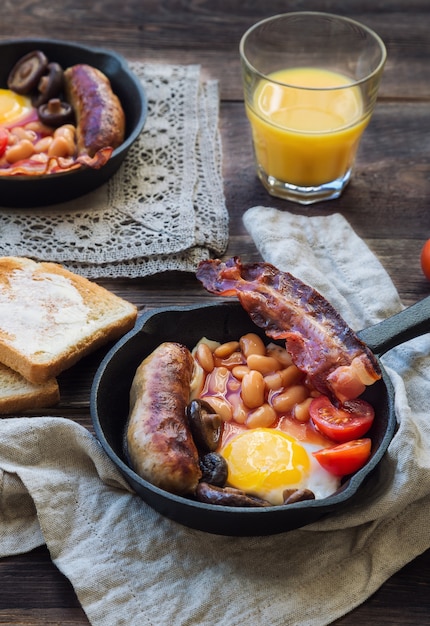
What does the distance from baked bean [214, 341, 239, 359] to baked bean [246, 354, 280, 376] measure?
0.08 metres

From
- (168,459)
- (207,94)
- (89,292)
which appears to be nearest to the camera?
(168,459)

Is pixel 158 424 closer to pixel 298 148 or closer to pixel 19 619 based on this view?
pixel 19 619

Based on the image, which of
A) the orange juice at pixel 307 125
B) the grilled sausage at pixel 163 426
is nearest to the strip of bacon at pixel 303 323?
the grilled sausage at pixel 163 426

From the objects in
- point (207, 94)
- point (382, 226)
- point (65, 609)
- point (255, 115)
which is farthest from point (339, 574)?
point (207, 94)

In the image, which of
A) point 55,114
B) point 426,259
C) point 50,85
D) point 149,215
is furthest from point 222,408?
point 50,85

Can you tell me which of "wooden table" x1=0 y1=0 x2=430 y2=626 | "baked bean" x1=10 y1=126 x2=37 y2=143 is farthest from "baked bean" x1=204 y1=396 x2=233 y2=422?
"baked bean" x1=10 y1=126 x2=37 y2=143

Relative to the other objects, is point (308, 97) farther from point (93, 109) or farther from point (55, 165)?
point (55, 165)

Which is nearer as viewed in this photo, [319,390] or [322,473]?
[322,473]

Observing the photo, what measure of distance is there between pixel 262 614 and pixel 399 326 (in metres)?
0.92

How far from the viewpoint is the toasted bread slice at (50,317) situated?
250cm

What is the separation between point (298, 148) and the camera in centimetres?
320

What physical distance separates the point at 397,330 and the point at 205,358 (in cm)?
57

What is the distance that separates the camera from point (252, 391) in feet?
7.72

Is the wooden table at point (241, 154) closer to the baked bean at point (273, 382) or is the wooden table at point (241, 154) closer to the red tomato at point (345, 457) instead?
the red tomato at point (345, 457)
